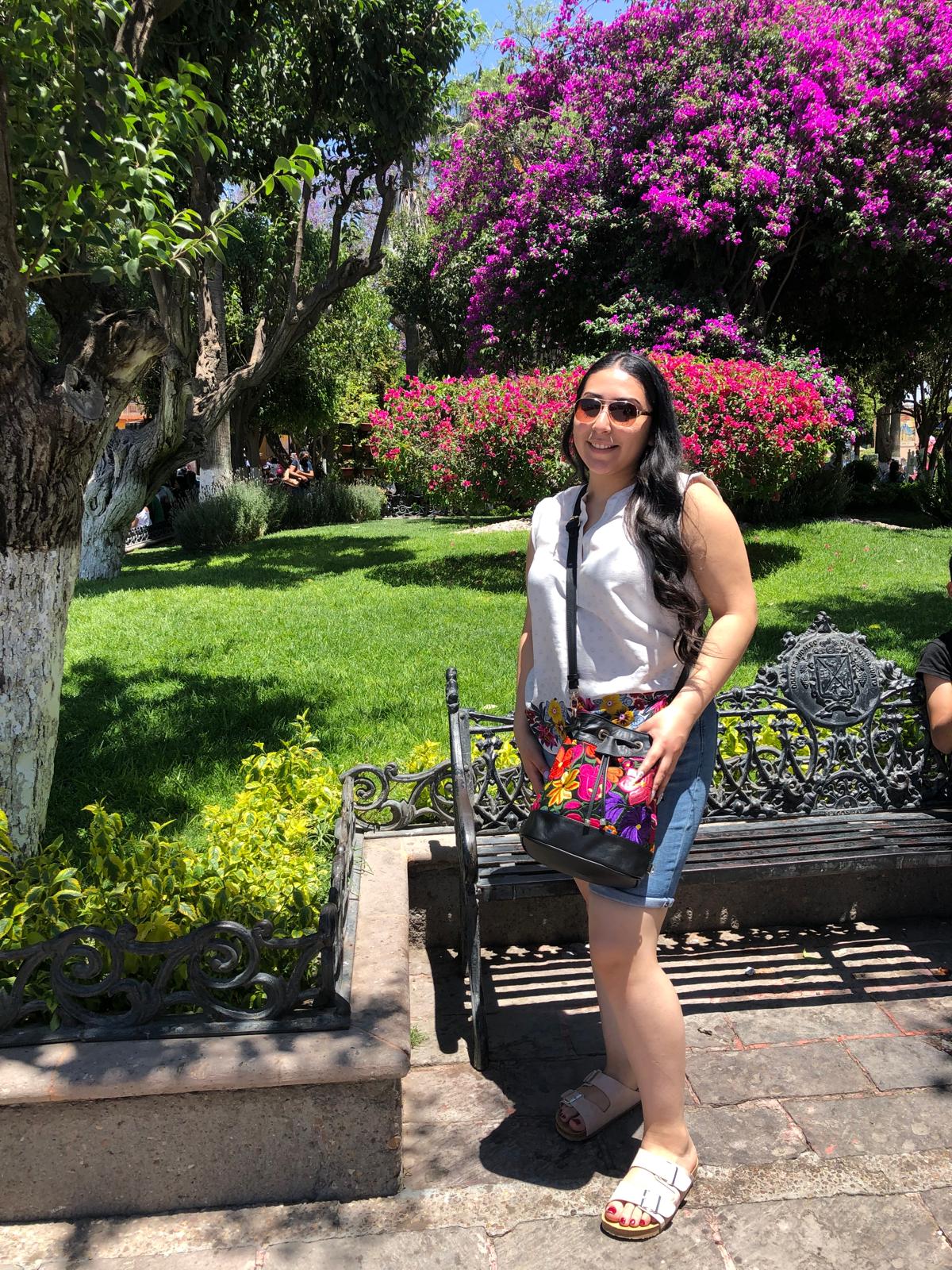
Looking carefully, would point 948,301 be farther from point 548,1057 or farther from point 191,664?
point 548,1057

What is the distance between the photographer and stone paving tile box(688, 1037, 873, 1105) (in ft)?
8.54

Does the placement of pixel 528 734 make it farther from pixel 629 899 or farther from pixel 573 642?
pixel 629 899

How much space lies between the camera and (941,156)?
42.0ft

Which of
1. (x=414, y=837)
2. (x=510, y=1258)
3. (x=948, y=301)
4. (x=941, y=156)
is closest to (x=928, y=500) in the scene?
(x=948, y=301)

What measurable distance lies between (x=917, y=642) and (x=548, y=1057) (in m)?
5.20

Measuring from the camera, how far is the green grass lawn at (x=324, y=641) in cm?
473

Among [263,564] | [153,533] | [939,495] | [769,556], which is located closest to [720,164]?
[769,556]

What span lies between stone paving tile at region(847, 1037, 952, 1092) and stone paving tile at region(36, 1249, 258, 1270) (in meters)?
1.59

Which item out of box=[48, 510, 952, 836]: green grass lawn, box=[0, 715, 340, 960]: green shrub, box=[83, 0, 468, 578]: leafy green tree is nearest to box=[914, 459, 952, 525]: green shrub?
box=[48, 510, 952, 836]: green grass lawn

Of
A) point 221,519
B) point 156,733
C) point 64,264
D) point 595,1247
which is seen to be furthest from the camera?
point 221,519

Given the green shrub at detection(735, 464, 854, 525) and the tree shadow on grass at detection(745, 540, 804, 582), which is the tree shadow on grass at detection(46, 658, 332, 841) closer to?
the tree shadow on grass at detection(745, 540, 804, 582)

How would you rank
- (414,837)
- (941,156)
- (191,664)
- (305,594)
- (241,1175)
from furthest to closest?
(941,156) < (305,594) < (191,664) < (414,837) < (241,1175)

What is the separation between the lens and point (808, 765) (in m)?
3.45

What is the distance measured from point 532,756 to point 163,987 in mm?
1072
